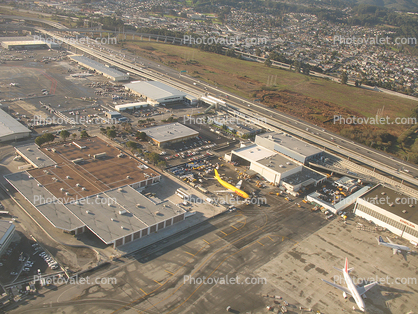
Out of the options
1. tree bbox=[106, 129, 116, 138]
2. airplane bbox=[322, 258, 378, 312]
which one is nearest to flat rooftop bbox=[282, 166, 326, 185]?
airplane bbox=[322, 258, 378, 312]

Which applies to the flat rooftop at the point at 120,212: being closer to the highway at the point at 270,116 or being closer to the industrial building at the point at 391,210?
the industrial building at the point at 391,210

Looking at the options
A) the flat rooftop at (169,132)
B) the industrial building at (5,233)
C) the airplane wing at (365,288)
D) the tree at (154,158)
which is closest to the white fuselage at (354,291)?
the airplane wing at (365,288)

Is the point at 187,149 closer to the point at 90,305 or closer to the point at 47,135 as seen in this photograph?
the point at 47,135

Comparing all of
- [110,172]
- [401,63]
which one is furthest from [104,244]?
[401,63]

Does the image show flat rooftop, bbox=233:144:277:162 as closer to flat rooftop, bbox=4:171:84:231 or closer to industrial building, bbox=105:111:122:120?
flat rooftop, bbox=4:171:84:231

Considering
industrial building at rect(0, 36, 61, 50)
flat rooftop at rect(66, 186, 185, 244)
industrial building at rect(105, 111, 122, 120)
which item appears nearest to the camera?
flat rooftop at rect(66, 186, 185, 244)

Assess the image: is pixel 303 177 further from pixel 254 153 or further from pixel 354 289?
pixel 354 289

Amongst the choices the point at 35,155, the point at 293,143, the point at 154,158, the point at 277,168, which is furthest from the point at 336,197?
the point at 35,155

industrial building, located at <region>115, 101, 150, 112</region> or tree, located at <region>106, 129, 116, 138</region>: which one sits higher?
industrial building, located at <region>115, 101, 150, 112</region>
